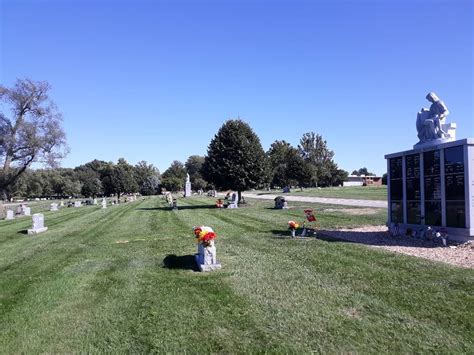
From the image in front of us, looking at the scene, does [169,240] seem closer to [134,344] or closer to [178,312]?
[178,312]

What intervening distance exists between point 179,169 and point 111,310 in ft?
428

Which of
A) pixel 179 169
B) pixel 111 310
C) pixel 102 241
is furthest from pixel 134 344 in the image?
pixel 179 169

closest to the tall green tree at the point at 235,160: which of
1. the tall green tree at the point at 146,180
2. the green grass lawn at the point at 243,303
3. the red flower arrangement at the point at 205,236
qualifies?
the green grass lawn at the point at 243,303

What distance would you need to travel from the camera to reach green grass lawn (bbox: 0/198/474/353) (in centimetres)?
511

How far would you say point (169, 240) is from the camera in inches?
561

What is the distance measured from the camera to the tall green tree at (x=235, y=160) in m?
33.5

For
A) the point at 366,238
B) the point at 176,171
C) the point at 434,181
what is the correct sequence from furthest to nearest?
the point at 176,171
the point at 366,238
the point at 434,181

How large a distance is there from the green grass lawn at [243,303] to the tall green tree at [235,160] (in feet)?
72.3

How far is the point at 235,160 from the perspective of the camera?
33656 millimetres

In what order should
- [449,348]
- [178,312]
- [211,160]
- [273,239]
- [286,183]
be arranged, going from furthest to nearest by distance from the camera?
[286,183] < [211,160] < [273,239] < [178,312] < [449,348]

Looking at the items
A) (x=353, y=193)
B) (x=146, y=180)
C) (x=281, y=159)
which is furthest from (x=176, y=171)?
(x=353, y=193)

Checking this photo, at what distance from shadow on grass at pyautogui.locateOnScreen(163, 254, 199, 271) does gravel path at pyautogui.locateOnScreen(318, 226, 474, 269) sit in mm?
5089

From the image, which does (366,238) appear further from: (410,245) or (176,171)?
(176,171)

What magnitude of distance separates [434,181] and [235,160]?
21680 mm
